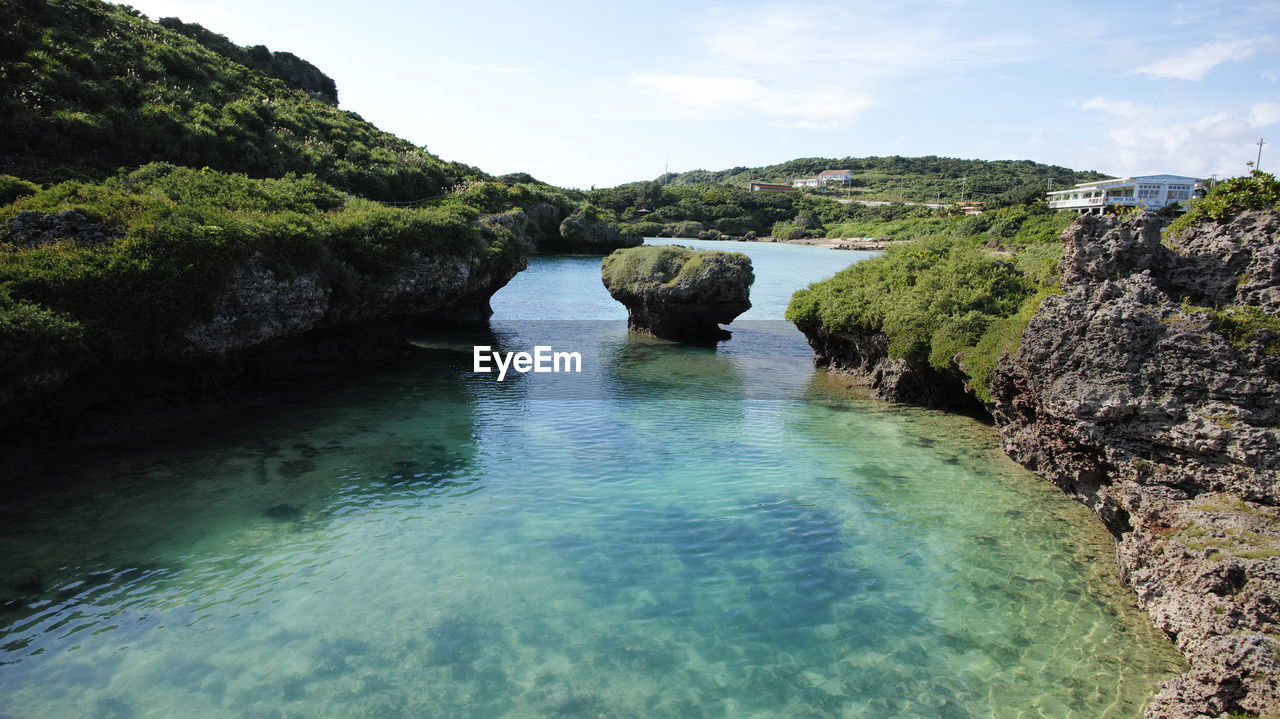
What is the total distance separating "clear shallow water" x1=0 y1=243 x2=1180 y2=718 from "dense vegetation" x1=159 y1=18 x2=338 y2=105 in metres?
55.8

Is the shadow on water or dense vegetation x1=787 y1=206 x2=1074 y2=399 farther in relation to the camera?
dense vegetation x1=787 y1=206 x2=1074 y2=399

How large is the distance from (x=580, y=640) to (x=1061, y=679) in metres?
6.16

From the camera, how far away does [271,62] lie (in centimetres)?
7106

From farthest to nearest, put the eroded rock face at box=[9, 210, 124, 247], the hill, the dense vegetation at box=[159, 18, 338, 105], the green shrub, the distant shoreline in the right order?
the distant shoreline, the dense vegetation at box=[159, 18, 338, 105], the green shrub, the eroded rock face at box=[9, 210, 124, 247], the hill

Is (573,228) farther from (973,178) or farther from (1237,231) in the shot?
(973,178)

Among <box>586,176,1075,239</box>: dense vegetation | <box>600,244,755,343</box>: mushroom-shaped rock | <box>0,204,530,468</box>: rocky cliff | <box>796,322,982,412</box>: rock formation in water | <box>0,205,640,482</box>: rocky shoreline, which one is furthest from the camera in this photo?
<box>586,176,1075,239</box>: dense vegetation

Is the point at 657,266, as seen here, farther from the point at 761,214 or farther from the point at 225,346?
the point at 761,214

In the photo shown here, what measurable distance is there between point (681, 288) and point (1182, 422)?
22.4 m

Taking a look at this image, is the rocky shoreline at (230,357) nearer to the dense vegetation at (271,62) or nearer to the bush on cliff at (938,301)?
the bush on cliff at (938,301)

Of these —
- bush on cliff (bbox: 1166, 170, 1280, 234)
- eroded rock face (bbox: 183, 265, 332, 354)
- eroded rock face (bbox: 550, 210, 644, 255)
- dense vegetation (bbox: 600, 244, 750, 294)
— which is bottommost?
eroded rock face (bbox: 183, 265, 332, 354)

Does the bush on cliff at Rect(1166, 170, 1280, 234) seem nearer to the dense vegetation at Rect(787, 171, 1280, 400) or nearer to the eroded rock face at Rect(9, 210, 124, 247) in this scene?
the dense vegetation at Rect(787, 171, 1280, 400)

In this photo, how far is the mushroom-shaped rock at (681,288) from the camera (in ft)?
105

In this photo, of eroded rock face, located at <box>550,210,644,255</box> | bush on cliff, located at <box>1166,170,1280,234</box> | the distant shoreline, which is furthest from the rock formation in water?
the distant shoreline

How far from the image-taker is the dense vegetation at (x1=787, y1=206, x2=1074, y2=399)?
18.3 meters
